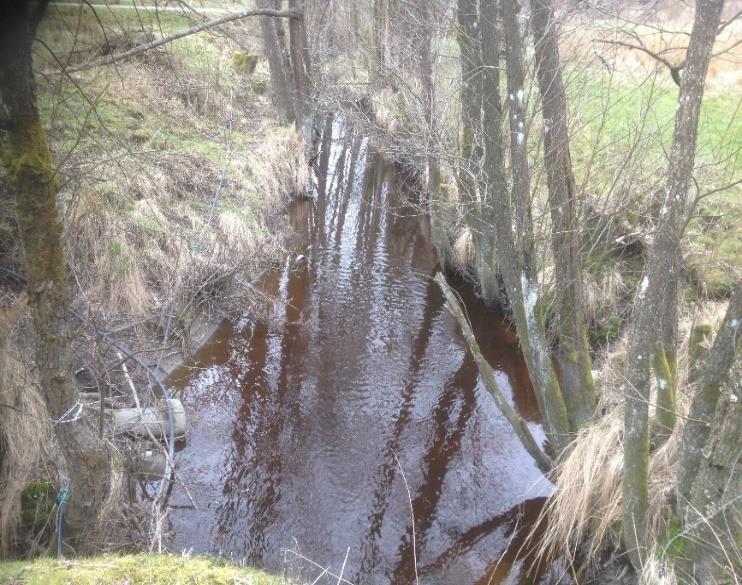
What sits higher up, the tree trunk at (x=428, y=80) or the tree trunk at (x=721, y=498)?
the tree trunk at (x=428, y=80)

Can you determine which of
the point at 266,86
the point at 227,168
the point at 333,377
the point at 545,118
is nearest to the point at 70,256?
the point at 333,377

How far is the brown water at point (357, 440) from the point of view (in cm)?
457

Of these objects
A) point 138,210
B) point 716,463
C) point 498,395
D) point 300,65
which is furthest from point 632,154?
point 300,65

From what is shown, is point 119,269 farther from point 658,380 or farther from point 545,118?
point 658,380

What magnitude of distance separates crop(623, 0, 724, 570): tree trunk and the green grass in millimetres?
2196

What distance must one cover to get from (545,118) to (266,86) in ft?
41.4

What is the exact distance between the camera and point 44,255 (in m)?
2.70

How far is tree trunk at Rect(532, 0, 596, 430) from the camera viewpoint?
14.3 feet

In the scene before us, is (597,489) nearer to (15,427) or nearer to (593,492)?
(593,492)

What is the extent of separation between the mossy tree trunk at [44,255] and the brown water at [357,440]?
1.36 metres

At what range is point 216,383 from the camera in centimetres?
633

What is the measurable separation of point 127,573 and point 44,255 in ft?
4.76

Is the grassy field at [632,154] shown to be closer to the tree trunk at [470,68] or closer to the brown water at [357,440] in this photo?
the tree trunk at [470,68]

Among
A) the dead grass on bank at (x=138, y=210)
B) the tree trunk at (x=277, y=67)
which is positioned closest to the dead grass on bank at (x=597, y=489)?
the dead grass on bank at (x=138, y=210)
